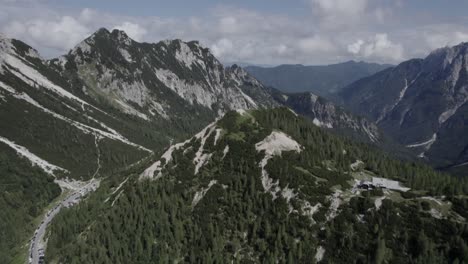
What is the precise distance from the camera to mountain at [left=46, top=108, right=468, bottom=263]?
5148 inches

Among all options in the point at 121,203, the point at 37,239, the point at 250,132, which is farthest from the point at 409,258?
the point at 37,239

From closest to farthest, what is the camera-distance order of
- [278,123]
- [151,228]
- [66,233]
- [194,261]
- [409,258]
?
[409,258] < [194,261] < [151,228] < [66,233] < [278,123]

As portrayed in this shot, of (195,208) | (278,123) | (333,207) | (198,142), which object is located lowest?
(195,208)

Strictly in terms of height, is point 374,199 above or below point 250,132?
below

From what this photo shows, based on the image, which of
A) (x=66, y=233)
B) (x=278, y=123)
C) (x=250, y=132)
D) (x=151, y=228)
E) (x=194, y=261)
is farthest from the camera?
(x=278, y=123)

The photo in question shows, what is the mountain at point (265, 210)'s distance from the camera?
429 feet

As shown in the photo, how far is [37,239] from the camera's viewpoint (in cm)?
17950

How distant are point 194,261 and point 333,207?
50464mm

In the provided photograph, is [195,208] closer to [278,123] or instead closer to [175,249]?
[175,249]

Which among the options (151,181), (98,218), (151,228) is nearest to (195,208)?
(151,228)

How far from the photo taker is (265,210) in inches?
5802

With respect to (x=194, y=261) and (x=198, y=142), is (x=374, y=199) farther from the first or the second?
(x=198, y=142)

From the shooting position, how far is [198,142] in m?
184

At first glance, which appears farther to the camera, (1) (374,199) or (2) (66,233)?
(2) (66,233)
